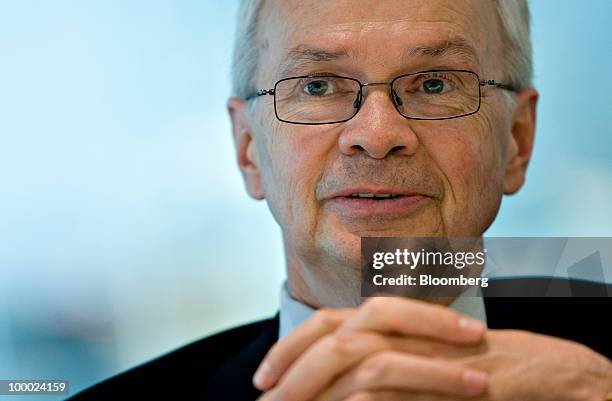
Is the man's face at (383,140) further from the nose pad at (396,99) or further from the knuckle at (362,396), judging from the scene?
the knuckle at (362,396)

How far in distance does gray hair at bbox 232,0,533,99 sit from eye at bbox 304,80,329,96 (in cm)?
19

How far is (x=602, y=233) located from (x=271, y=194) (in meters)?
0.74

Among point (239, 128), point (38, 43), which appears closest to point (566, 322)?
point (239, 128)

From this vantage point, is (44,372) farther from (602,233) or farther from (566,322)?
(602,233)

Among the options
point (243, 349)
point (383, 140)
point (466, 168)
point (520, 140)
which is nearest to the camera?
point (383, 140)

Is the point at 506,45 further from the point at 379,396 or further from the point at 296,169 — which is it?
the point at 379,396

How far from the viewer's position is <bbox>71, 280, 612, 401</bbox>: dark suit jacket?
168cm

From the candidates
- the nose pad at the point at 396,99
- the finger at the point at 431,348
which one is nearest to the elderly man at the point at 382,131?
the nose pad at the point at 396,99

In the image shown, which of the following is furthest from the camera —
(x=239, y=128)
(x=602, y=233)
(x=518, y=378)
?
(x=239, y=128)

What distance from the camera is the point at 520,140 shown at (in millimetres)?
1813

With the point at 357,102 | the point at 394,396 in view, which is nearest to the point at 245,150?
the point at 357,102

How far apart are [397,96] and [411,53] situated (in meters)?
0.09

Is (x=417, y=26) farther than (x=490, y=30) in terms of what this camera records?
No

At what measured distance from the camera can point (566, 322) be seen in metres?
1.68
